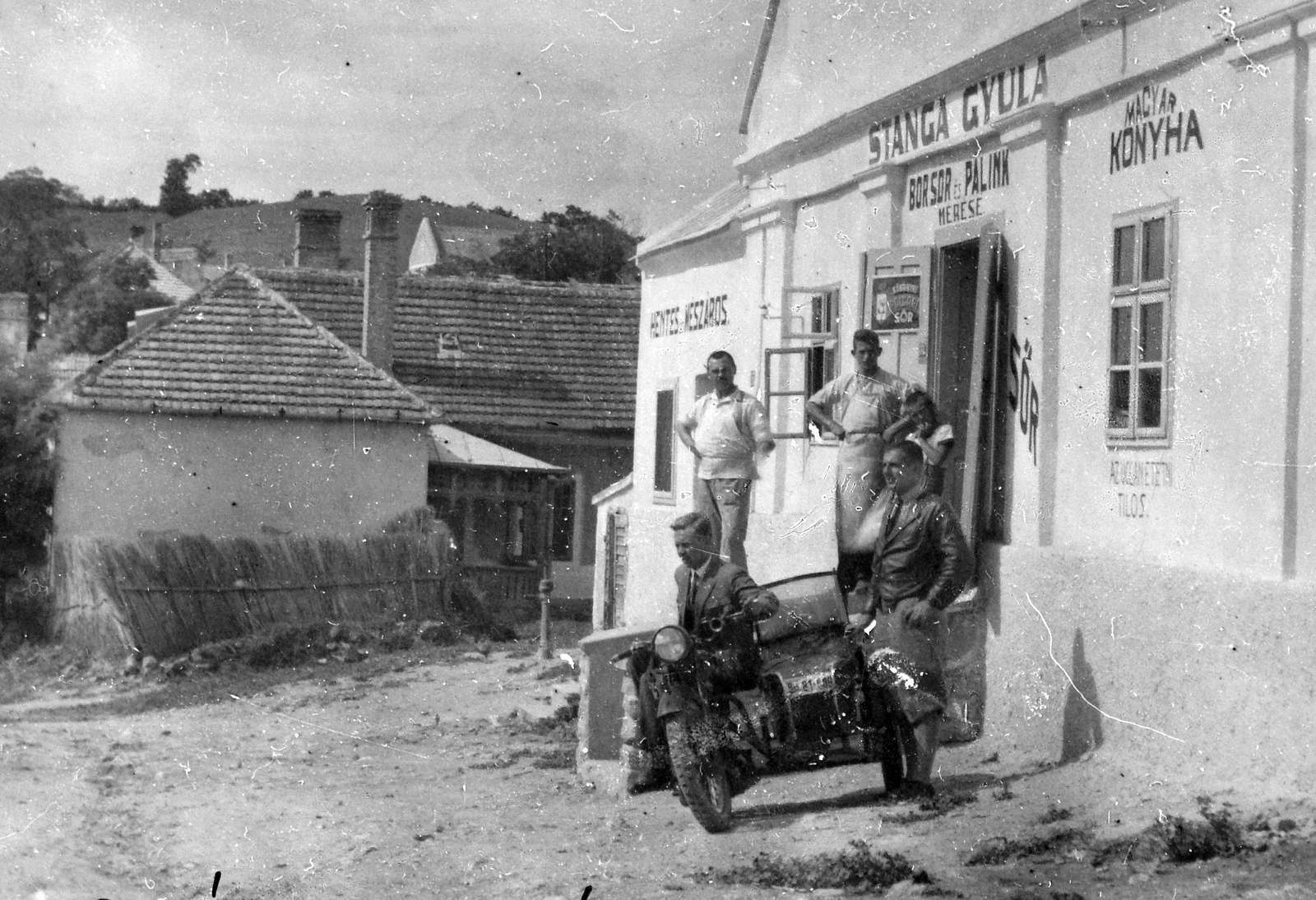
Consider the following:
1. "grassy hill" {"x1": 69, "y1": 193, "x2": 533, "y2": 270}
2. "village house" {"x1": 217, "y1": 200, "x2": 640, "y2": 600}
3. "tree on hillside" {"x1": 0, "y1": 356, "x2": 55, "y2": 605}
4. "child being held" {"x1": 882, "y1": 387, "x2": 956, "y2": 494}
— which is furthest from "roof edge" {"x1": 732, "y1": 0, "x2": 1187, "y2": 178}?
"grassy hill" {"x1": 69, "y1": 193, "x2": 533, "y2": 270}

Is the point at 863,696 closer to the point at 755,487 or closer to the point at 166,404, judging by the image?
the point at 755,487

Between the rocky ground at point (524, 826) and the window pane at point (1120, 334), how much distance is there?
2327mm

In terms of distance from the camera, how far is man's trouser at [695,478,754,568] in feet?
41.8

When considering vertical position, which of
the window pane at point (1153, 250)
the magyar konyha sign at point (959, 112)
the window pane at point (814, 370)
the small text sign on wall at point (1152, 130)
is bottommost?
the window pane at point (814, 370)

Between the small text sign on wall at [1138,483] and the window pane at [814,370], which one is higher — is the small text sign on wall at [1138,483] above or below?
below

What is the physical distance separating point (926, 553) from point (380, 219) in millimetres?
21023

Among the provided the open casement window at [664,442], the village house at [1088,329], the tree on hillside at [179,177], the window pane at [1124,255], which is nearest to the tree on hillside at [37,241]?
the tree on hillside at [179,177]

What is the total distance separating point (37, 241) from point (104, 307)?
12147 mm

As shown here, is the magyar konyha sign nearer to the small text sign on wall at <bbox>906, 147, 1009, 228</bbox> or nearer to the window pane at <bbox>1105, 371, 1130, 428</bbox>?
the small text sign on wall at <bbox>906, 147, 1009, 228</bbox>

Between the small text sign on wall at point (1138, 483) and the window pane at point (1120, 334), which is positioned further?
the window pane at point (1120, 334)

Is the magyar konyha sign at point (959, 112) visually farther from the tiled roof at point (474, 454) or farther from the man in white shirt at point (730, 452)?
the tiled roof at point (474, 454)

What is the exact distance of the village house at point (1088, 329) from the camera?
8.60 meters

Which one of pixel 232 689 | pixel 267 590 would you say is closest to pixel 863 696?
pixel 232 689

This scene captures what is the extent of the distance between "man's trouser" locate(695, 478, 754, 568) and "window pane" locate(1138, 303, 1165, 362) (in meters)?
3.64
